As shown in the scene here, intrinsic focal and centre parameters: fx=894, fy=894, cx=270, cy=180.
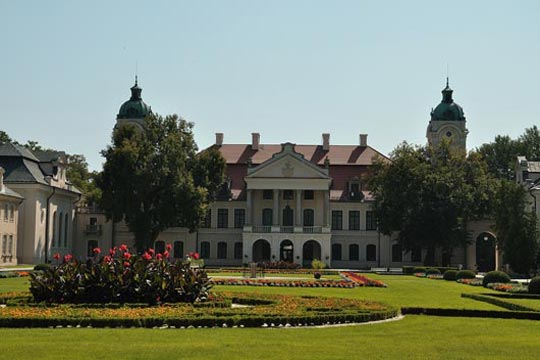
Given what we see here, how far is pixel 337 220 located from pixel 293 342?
62908mm

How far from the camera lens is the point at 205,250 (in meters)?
79.9

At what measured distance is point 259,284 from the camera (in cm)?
4138

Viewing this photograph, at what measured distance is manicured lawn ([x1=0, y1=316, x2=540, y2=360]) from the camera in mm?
15711

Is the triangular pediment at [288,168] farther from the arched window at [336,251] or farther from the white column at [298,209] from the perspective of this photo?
the arched window at [336,251]

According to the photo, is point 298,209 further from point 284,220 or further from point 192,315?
point 192,315

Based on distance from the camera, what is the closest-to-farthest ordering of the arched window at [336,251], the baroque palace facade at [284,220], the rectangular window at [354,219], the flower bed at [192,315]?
the flower bed at [192,315] < the baroque palace facade at [284,220] < the arched window at [336,251] < the rectangular window at [354,219]

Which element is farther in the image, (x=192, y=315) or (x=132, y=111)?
(x=132, y=111)

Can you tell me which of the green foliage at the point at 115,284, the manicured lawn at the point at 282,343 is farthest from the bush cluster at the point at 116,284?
the manicured lawn at the point at 282,343

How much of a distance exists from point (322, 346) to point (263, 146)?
68192 millimetres

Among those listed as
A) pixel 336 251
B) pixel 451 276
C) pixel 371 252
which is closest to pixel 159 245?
pixel 336 251

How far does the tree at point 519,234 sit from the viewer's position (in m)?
53.8

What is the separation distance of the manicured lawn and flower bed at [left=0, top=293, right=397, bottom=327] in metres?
0.89

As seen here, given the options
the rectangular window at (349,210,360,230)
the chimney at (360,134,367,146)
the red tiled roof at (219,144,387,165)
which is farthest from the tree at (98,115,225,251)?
the chimney at (360,134,367,146)

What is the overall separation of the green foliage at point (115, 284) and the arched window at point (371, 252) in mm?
53945
